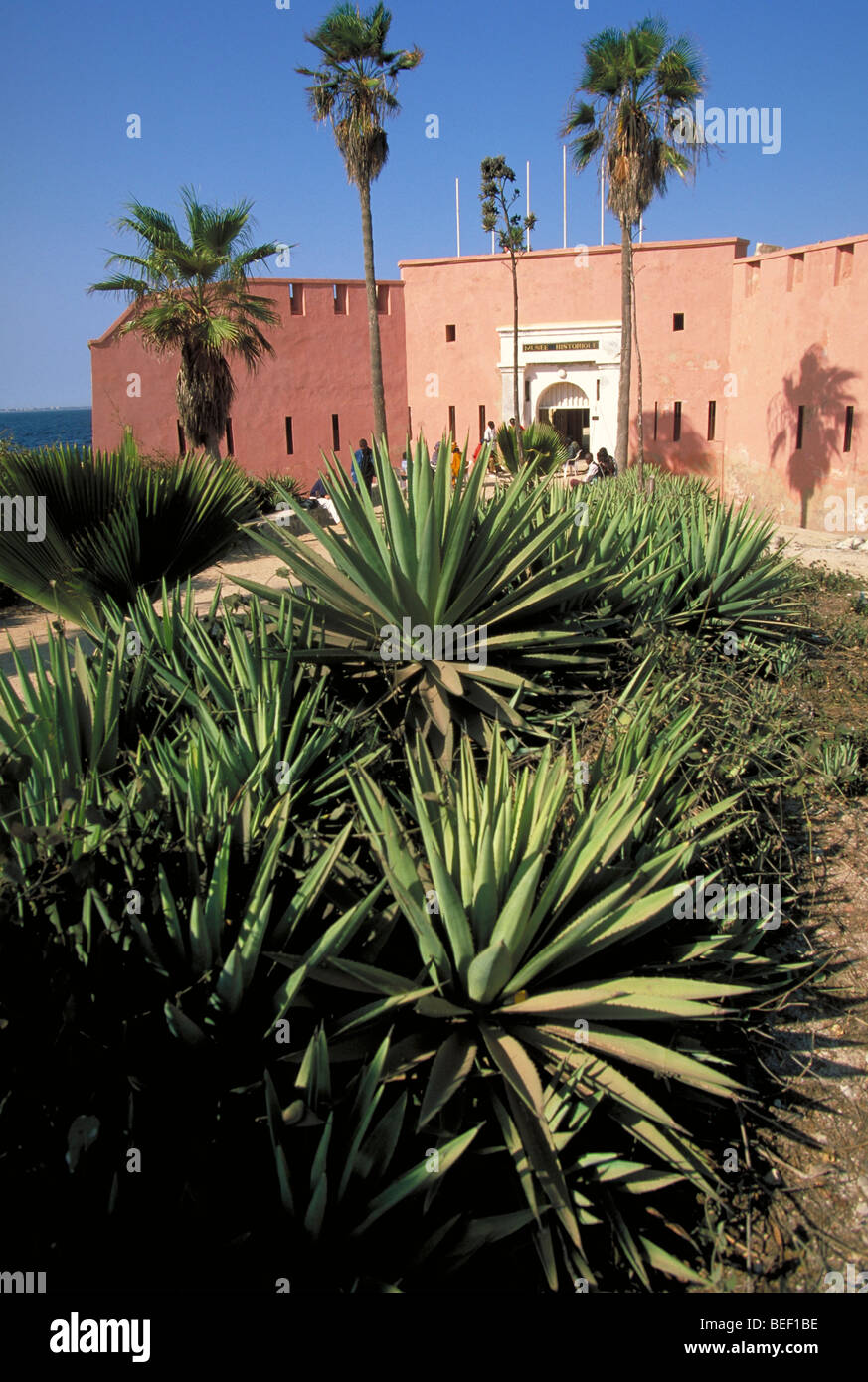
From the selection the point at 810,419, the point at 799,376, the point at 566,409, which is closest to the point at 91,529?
the point at 810,419

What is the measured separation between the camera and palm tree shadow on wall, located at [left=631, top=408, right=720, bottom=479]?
1009 inches

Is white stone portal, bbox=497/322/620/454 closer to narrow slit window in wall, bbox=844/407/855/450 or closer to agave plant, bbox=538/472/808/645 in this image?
narrow slit window in wall, bbox=844/407/855/450

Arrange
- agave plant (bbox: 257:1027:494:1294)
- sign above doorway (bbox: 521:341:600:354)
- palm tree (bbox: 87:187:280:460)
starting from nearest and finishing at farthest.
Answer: agave plant (bbox: 257:1027:494:1294) < palm tree (bbox: 87:187:280:460) < sign above doorway (bbox: 521:341:600:354)

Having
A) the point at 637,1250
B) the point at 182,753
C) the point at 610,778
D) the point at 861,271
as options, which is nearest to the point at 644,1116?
the point at 637,1250

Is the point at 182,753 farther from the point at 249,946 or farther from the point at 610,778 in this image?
the point at 610,778

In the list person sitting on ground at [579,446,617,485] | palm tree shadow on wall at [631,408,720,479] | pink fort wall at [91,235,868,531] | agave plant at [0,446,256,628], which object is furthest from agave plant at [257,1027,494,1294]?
palm tree shadow on wall at [631,408,720,479]

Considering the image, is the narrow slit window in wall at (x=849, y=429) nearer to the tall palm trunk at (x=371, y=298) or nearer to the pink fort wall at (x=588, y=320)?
the pink fort wall at (x=588, y=320)

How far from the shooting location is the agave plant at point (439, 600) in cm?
386

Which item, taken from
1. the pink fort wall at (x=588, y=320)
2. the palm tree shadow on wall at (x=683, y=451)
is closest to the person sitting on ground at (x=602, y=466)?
the palm tree shadow on wall at (x=683, y=451)

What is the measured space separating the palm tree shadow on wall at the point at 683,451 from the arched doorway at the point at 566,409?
186 centimetres

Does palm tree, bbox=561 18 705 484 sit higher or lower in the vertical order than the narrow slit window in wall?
higher

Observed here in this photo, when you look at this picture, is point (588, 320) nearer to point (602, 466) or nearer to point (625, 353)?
point (602, 466)

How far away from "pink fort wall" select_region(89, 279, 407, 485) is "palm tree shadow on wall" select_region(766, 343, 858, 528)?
1085 centimetres

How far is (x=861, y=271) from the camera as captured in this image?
58.2 feet
